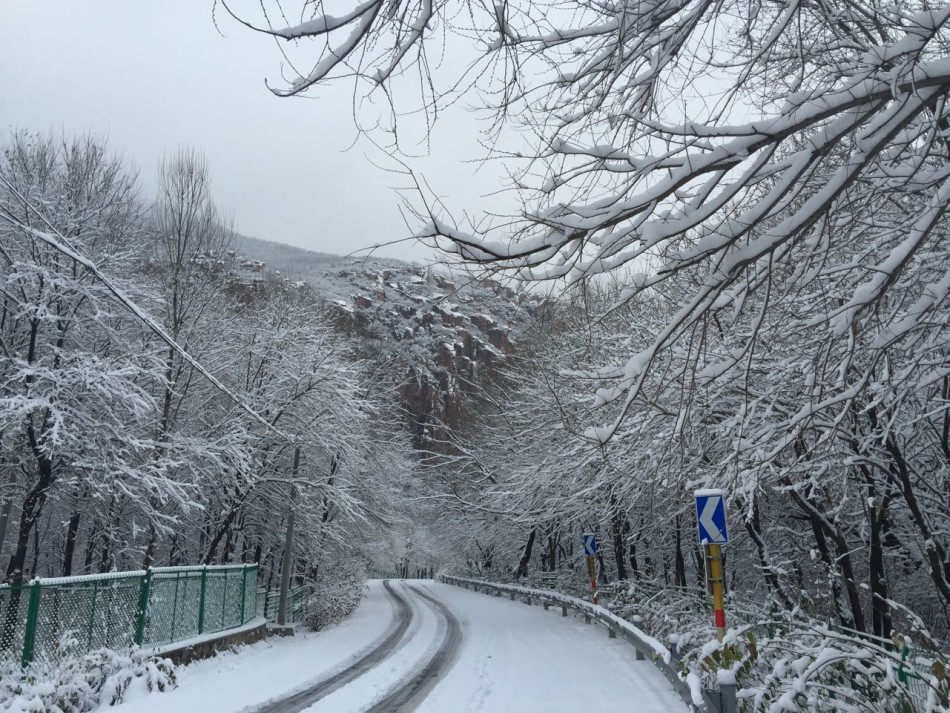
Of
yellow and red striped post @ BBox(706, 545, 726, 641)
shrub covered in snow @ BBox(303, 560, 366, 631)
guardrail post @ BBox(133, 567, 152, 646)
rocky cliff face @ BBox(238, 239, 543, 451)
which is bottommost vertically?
shrub covered in snow @ BBox(303, 560, 366, 631)

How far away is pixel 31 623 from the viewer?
28.7 feet

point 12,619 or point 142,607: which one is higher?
point 12,619

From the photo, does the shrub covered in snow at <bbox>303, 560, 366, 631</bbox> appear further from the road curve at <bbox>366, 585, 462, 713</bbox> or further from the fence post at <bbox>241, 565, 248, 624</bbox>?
the road curve at <bbox>366, 585, 462, 713</bbox>

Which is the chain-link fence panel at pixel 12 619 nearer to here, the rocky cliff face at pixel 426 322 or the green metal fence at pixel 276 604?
the rocky cliff face at pixel 426 322

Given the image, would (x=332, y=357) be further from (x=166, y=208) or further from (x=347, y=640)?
(x=347, y=640)

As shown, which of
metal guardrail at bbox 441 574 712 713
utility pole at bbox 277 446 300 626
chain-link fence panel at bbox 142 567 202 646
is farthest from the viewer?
utility pole at bbox 277 446 300 626

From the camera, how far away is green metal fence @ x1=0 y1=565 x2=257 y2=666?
867cm

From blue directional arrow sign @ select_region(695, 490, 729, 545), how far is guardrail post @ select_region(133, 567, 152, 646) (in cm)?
851

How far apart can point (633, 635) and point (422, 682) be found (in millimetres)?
3825

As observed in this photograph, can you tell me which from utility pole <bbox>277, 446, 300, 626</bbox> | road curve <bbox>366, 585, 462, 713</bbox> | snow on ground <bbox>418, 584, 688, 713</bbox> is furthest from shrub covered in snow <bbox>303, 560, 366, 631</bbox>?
snow on ground <bbox>418, 584, 688, 713</bbox>

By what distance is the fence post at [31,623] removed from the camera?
8.62m

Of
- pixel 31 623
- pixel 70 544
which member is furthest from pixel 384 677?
pixel 70 544

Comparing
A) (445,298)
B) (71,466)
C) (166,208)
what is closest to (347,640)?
(71,466)

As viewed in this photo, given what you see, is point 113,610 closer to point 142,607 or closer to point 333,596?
point 142,607
